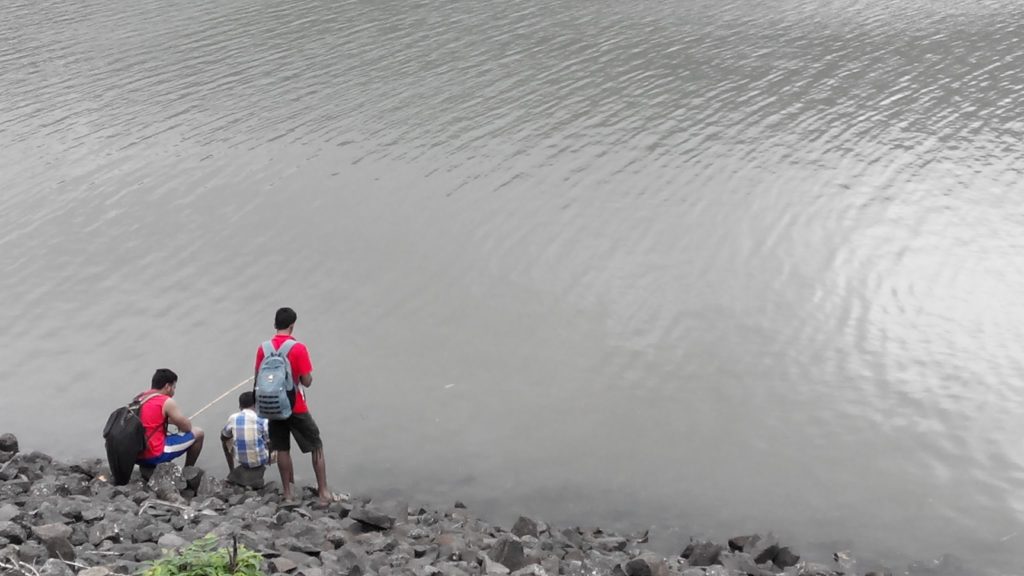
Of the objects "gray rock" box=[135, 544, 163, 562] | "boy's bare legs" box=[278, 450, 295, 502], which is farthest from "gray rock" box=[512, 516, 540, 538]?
"gray rock" box=[135, 544, 163, 562]

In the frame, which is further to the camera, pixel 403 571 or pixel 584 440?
pixel 584 440

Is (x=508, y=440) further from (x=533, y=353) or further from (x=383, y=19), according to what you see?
(x=383, y=19)

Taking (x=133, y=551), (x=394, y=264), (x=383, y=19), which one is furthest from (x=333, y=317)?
(x=383, y=19)

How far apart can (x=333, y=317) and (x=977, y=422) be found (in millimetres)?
8348

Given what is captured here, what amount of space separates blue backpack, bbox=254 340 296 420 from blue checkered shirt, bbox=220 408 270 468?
95cm

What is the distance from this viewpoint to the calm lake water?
11.0 meters

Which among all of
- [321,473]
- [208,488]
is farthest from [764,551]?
[208,488]

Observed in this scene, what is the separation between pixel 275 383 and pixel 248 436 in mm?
1361

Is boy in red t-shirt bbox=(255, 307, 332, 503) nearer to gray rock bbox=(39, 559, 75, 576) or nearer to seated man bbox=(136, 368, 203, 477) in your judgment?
seated man bbox=(136, 368, 203, 477)

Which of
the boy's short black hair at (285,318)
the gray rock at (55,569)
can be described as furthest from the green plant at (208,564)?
the boy's short black hair at (285,318)

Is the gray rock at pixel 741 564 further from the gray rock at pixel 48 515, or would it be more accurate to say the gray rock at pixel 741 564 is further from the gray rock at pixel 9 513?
the gray rock at pixel 9 513

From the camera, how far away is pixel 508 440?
11.6 m

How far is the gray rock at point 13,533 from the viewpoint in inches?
314

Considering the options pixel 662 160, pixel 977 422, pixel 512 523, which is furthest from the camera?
pixel 662 160
